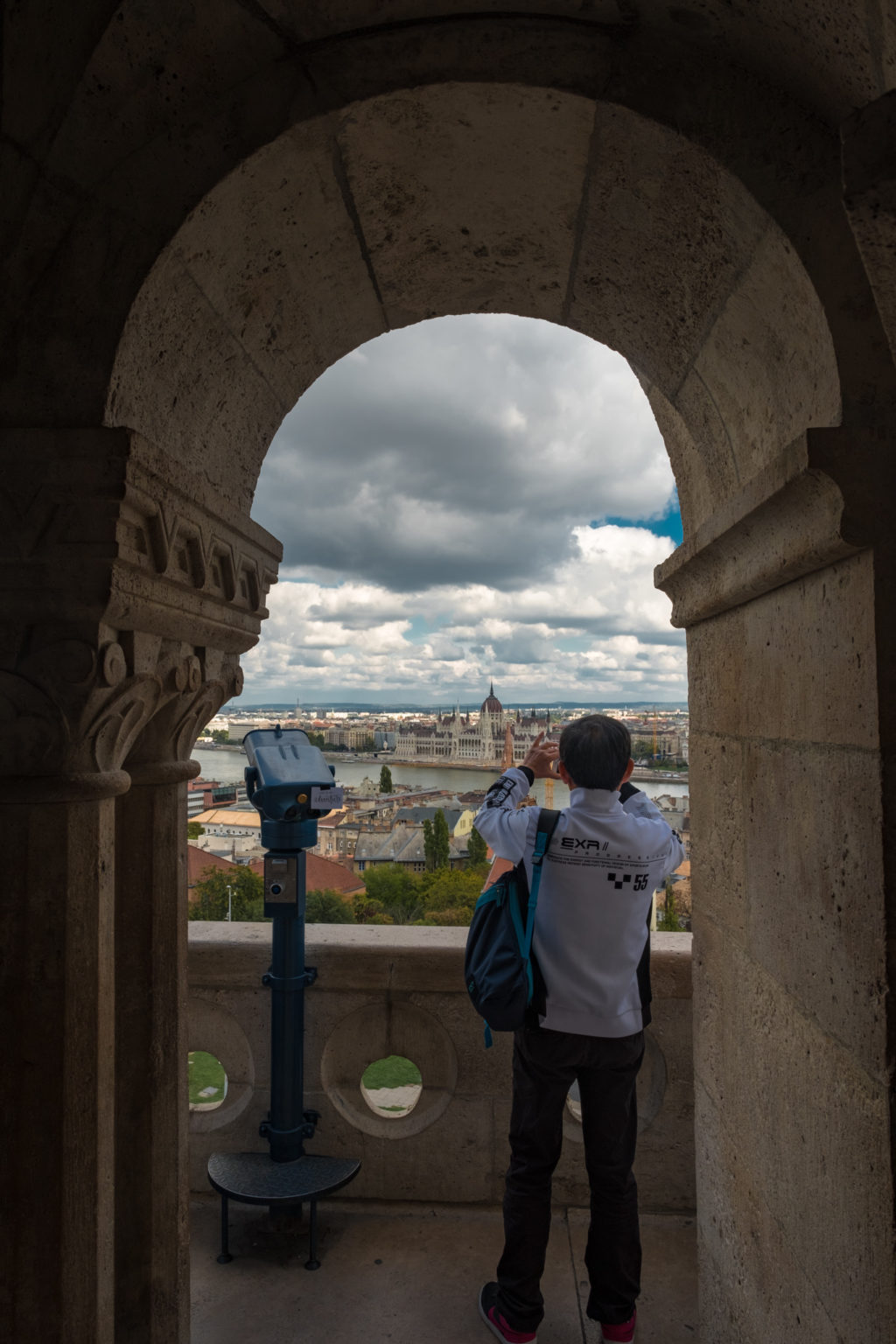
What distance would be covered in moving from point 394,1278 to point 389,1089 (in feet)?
4.27

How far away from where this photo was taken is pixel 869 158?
30.4 inches

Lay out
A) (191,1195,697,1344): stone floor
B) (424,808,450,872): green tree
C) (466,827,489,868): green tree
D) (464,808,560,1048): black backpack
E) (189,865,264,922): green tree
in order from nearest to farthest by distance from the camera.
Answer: (464,808,560,1048): black backpack
(191,1195,697,1344): stone floor
(189,865,264,922): green tree
(466,827,489,868): green tree
(424,808,450,872): green tree

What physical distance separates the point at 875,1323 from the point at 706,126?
173 centimetres

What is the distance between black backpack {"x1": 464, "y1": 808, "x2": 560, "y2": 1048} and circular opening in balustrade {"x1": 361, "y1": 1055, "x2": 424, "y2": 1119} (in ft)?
3.31

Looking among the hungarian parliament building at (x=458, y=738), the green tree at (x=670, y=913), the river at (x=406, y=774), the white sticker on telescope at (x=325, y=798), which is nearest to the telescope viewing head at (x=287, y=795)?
the white sticker on telescope at (x=325, y=798)

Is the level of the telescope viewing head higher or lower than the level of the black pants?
higher

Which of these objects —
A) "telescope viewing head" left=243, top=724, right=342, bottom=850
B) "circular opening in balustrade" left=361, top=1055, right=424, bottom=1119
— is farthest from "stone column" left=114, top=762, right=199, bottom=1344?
"circular opening in balustrade" left=361, top=1055, right=424, bottom=1119

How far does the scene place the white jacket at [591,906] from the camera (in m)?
1.82

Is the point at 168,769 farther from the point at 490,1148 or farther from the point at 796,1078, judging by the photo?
the point at 490,1148

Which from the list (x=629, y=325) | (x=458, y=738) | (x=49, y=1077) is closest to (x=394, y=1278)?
(x=49, y=1077)

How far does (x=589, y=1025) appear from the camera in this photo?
181 cm

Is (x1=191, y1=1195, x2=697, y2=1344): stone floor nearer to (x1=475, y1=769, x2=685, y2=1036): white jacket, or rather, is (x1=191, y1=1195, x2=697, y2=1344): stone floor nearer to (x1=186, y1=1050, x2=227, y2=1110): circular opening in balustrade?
(x1=186, y1=1050, x2=227, y2=1110): circular opening in balustrade

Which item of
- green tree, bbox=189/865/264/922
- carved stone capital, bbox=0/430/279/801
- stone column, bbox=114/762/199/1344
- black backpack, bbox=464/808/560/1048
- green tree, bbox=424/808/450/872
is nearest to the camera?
carved stone capital, bbox=0/430/279/801

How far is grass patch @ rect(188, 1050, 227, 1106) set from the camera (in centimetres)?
286
